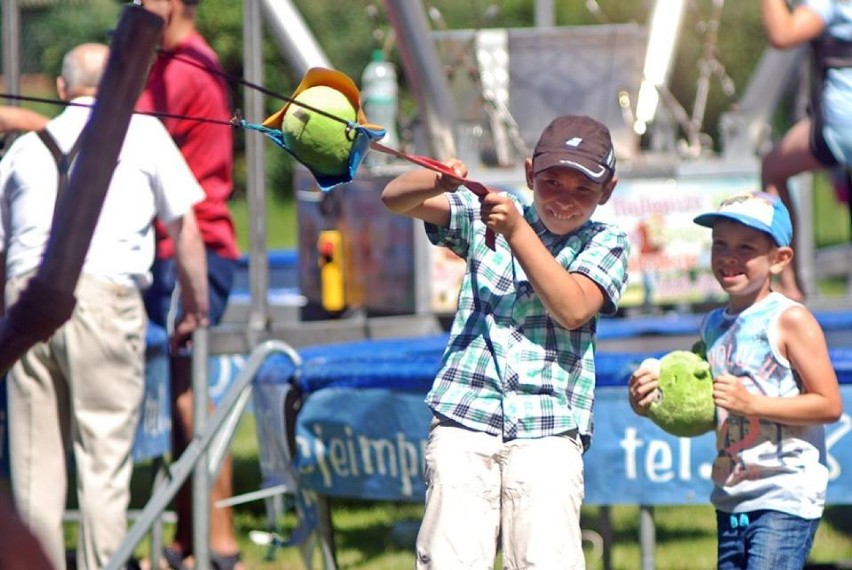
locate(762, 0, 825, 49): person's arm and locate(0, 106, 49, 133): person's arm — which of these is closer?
locate(0, 106, 49, 133): person's arm

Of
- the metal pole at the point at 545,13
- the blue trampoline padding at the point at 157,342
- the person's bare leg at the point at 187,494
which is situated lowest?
the person's bare leg at the point at 187,494

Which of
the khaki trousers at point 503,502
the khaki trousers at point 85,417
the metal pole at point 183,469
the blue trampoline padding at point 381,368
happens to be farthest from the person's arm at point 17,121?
the khaki trousers at point 503,502

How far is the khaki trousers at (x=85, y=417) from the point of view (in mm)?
4723

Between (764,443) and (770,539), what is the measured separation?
22 cm

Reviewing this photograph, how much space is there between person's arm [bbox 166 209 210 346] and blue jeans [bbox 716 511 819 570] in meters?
2.15

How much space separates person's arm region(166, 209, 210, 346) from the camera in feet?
16.3

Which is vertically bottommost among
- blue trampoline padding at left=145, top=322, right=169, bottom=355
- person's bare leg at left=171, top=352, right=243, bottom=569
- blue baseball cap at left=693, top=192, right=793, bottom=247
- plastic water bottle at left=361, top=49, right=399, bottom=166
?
person's bare leg at left=171, top=352, right=243, bottom=569

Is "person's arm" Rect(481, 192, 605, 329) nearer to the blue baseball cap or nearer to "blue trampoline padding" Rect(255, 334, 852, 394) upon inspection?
the blue baseball cap

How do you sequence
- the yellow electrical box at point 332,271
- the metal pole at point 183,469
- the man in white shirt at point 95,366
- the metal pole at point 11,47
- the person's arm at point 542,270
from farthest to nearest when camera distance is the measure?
1. the yellow electrical box at point 332,271
2. the metal pole at point 11,47
3. the man in white shirt at point 95,366
4. the metal pole at point 183,469
5. the person's arm at point 542,270

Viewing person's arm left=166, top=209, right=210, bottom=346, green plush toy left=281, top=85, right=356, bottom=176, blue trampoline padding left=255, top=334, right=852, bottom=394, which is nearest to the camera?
green plush toy left=281, top=85, right=356, bottom=176

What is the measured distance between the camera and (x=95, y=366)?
4.74m

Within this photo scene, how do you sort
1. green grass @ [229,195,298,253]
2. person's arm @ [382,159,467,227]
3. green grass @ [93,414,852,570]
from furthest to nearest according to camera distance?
1. green grass @ [229,195,298,253]
2. green grass @ [93,414,852,570]
3. person's arm @ [382,159,467,227]

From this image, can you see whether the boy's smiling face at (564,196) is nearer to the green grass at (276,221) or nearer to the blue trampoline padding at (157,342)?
the blue trampoline padding at (157,342)

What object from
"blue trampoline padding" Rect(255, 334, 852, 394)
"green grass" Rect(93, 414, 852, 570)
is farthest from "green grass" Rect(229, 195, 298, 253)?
"blue trampoline padding" Rect(255, 334, 852, 394)
